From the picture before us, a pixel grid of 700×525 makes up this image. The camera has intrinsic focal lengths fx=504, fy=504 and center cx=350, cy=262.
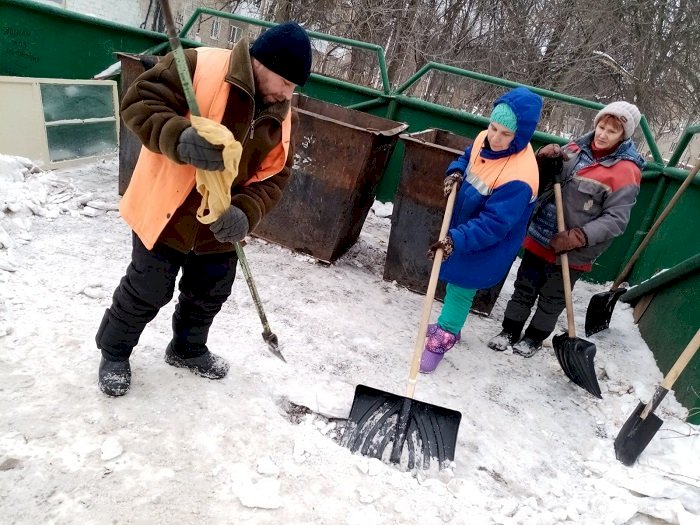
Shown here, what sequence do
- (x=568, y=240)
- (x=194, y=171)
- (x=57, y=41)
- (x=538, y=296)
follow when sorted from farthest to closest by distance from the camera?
(x=57, y=41) < (x=538, y=296) < (x=568, y=240) < (x=194, y=171)

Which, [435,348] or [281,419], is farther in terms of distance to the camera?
[435,348]

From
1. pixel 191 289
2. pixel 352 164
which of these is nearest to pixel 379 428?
pixel 191 289

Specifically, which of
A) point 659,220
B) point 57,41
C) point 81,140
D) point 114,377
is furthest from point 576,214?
point 57,41

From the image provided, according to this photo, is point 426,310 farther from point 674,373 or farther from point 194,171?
point 194,171

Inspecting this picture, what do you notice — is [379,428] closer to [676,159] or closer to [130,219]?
[130,219]

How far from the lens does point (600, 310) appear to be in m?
3.79

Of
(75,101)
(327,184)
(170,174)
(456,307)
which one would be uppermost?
(170,174)

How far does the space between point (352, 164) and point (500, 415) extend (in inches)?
78.2

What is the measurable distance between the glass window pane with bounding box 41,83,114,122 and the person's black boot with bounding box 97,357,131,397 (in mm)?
3269

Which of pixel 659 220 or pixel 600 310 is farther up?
pixel 659 220

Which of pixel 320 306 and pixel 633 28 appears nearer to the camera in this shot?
pixel 320 306

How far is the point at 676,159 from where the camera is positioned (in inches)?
173

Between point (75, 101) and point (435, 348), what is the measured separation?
4.02m

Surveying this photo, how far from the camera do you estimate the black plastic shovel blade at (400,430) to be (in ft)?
7.14
